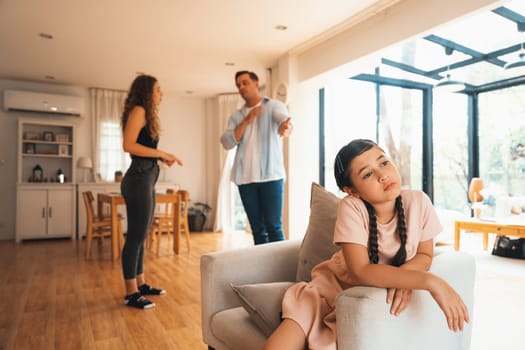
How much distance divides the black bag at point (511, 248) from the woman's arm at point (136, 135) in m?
3.87

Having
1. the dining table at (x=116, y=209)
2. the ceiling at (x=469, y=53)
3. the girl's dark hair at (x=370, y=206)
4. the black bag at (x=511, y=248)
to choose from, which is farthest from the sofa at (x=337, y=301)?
the black bag at (x=511, y=248)

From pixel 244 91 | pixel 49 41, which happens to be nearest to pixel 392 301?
pixel 244 91

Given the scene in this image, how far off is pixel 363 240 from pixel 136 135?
1.79 metres

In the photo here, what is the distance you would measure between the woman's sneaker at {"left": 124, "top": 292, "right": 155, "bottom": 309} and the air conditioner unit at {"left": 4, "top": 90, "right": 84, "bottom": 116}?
14.2ft

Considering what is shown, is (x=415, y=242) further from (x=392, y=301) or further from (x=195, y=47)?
(x=195, y=47)

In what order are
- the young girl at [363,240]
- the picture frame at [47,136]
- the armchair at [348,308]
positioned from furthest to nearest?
the picture frame at [47,136], the young girl at [363,240], the armchair at [348,308]

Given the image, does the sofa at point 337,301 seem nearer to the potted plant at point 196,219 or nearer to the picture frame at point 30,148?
the potted plant at point 196,219

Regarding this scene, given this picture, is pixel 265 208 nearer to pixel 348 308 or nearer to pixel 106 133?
pixel 348 308

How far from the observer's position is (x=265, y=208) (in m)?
2.17

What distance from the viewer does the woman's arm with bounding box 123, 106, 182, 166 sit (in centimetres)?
232

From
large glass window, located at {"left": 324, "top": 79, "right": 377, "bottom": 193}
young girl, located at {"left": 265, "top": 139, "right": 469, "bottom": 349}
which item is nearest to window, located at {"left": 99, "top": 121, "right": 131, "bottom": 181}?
large glass window, located at {"left": 324, "top": 79, "right": 377, "bottom": 193}

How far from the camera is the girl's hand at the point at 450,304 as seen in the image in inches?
32.2

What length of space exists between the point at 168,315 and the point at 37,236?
413 centimetres

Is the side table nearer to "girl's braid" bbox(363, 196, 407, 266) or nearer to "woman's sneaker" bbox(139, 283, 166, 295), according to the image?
"woman's sneaker" bbox(139, 283, 166, 295)
